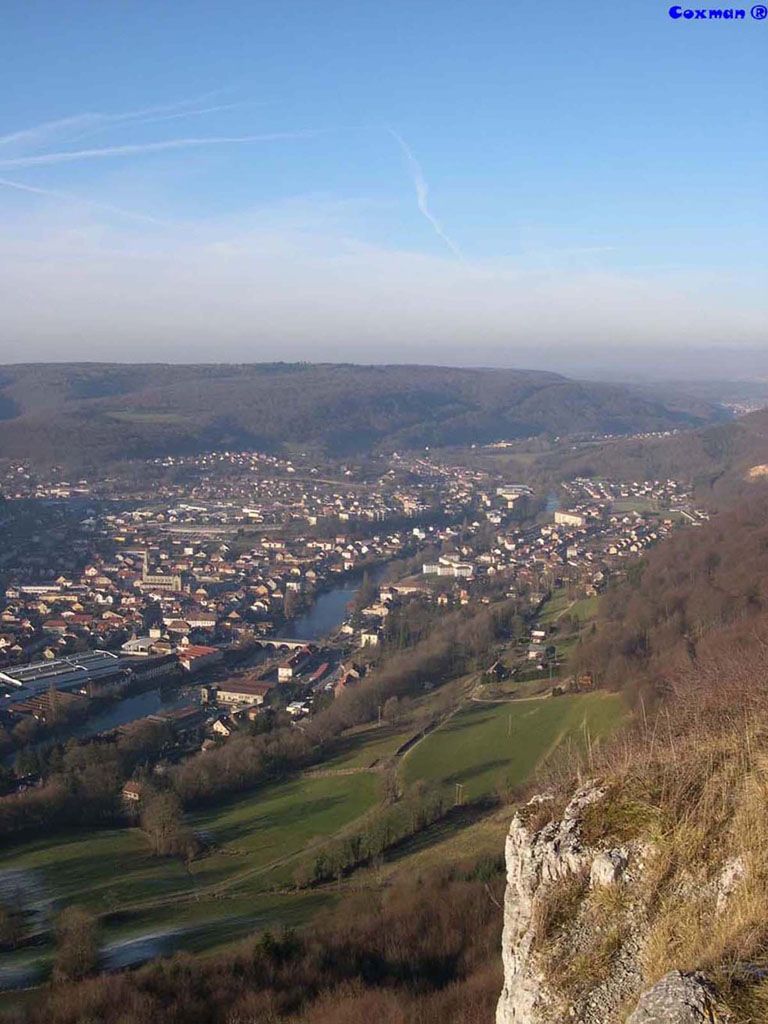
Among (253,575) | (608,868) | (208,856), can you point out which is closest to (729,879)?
(608,868)

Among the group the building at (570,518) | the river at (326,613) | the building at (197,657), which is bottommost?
the river at (326,613)

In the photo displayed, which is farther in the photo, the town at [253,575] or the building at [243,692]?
the town at [253,575]

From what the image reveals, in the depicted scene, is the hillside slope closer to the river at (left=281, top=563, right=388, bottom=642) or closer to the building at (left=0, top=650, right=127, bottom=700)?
the building at (left=0, top=650, right=127, bottom=700)

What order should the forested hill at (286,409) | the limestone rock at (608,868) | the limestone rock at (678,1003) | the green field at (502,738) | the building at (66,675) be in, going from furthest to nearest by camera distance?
the forested hill at (286,409)
the building at (66,675)
the green field at (502,738)
the limestone rock at (608,868)
the limestone rock at (678,1003)

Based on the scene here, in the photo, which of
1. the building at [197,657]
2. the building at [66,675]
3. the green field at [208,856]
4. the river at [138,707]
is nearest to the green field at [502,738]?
the green field at [208,856]

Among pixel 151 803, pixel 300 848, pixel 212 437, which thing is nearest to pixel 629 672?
pixel 300 848

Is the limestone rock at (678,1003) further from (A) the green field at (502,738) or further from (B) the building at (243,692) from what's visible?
(B) the building at (243,692)

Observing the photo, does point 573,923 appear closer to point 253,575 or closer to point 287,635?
point 287,635

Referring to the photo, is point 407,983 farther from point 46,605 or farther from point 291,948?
point 46,605
